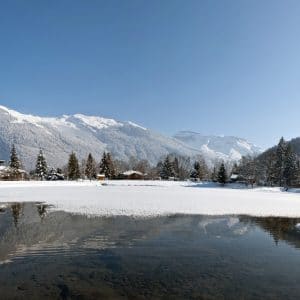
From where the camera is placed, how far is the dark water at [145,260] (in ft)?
39.1

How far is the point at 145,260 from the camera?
626 inches

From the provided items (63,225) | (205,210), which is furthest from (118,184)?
(63,225)

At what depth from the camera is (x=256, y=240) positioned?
2164 cm

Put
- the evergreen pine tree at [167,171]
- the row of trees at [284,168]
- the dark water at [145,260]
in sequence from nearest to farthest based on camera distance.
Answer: the dark water at [145,260]
the row of trees at [284,168]
the evergreen pine tree at [167,171]

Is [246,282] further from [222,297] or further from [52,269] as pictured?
[52,269]

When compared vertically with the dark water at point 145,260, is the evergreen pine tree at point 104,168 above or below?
above

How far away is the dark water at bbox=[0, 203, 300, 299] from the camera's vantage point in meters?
11.9

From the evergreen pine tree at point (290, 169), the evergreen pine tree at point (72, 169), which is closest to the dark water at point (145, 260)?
the evergreen pine tree at point (290, 169)

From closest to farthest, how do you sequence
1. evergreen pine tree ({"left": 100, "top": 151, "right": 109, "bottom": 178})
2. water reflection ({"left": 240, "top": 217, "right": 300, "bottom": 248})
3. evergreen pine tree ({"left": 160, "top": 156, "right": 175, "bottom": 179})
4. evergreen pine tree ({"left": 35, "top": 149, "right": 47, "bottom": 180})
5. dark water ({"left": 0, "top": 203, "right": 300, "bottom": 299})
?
dark water ({"left": 0, "top": 203, "right": 300, "bottom": 299}) → water reflection ({"left": 240, "top": 217, "right": 300, "bottom": 248}) → evergreen pine tree ({"left": 35, "top": 149, "right": 47, "bottom": 180}) → evergreen pine tree ({"left": 100, "top": 151, "right": 109, "bottom": 178}) → evergreen pine tree ({"left": 160, "top": 156, "right": 175, "bottom": 179})

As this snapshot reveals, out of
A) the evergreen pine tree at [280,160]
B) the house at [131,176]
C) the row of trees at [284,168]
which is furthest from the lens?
the house at [131,176]

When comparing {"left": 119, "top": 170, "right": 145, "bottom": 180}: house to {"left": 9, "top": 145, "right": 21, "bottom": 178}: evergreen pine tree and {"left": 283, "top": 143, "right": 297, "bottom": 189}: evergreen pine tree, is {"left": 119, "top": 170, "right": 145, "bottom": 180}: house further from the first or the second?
{"left": 283, "top": 143, "right": 297, "bottom": 189}: evergreen pine tree

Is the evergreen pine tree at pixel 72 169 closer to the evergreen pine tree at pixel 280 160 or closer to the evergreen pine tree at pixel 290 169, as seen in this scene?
the evergreen pine tree at pixel 280 160

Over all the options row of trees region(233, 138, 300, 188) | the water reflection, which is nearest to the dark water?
the water reflection

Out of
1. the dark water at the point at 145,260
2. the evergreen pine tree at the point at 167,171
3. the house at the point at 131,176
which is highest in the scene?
the evergreen pine tree at the point at 167,171
